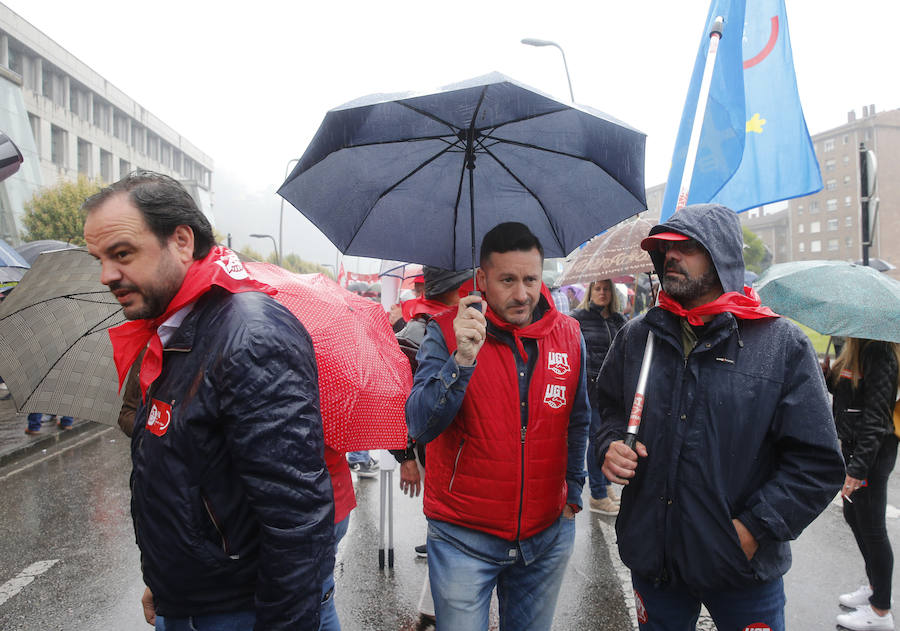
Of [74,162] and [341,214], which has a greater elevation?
[74,162]

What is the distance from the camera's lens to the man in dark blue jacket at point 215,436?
140 cm

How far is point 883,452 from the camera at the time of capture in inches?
132

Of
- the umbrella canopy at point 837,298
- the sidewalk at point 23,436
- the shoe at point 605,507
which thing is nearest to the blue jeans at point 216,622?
the umbrella canopy at point 837,298

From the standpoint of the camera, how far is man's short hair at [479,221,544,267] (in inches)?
90.9

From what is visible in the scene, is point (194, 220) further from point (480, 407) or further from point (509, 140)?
point (509, 140)

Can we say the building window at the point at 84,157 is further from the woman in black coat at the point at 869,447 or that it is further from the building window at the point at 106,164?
the woman in black coat at the point at 869,447

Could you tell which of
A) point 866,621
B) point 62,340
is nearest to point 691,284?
point 62,340

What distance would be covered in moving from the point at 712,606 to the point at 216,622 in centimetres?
164

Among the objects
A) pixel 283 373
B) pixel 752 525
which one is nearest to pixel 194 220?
pixel 283 373

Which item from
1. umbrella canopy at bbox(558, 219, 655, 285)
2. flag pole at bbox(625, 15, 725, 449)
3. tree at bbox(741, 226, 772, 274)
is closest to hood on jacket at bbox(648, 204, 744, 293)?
flag pole at bbox(625, 15, 725, 449)

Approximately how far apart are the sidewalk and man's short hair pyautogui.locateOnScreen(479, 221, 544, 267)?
803 centimetres

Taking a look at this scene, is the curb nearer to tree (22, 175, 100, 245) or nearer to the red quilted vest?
the red quilted vest

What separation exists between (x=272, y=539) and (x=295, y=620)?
216 millimetres

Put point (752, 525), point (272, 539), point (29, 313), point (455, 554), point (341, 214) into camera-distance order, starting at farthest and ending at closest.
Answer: point (341, 214)
point (29, 313)
point (455, 554)
point (752, 525)
point (272, 539)
